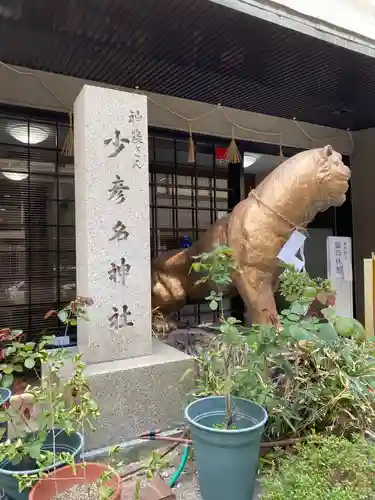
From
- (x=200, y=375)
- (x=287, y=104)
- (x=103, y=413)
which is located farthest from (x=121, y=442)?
(x=287, y=104)

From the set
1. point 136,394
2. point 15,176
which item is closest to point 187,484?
point 136,394

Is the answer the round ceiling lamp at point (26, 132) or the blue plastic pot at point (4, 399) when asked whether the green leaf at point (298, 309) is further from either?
the round ceiling lamp at point (26, 132)

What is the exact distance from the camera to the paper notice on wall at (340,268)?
536 centimetres

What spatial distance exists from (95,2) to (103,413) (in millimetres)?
2841

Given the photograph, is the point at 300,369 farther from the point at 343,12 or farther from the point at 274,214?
the point at 343,12

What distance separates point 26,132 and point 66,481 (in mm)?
3664

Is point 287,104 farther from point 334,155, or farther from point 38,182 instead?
point 38,182

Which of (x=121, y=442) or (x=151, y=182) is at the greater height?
(x=151, y=182)

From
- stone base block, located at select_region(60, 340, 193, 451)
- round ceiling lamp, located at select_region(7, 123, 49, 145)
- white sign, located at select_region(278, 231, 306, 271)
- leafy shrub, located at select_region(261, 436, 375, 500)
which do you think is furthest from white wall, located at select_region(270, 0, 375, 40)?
leafy shrub, located at select_region(261, 436, 375, 500)

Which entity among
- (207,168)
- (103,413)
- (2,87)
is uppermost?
(2,87)

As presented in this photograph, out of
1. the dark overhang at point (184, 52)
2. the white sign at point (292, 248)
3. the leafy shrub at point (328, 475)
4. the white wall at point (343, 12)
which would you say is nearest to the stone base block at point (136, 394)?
the leafy shrub at point (328, 475)

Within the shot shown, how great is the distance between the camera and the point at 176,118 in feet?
16.0

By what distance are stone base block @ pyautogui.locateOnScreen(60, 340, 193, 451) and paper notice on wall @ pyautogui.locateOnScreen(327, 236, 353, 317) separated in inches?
133

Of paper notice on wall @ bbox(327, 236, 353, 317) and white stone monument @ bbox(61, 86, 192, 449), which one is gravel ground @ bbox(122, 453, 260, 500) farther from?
paper notice on wall @ bbox(327, 236, 353, 317)
